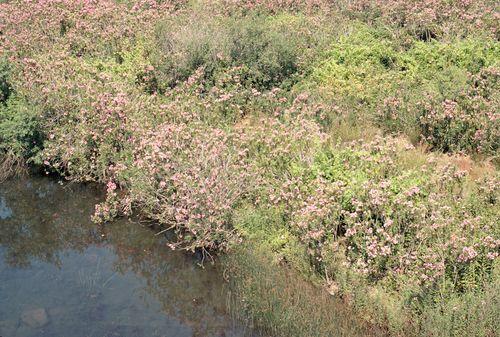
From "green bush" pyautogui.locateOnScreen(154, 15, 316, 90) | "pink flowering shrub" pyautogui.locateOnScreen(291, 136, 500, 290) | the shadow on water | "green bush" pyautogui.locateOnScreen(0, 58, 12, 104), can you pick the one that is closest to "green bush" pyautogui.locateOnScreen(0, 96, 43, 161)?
"green bush" pyautogui.locateOnScreen(0, 58, 12, 104)

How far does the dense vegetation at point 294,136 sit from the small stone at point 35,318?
2.31 meters

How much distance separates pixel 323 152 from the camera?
10617 mm

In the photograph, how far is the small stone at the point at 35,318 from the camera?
29.1 feet

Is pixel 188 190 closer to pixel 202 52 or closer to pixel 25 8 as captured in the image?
pixel 202 52

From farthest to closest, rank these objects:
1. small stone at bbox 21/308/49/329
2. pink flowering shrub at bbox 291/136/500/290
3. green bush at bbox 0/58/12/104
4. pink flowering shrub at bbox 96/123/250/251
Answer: green bush at bbox 0/58/12/104
pink flowering shrub at bbox 96/123/250/251
small stone at bbox 21/308/49/329
pink flowering shrub at bbox 291/136/500/290

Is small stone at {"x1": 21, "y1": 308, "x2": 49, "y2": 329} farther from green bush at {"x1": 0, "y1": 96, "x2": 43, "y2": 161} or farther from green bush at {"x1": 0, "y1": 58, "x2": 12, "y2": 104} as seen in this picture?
green bush at {"x1": 0, "y1": 58, "x2": 12, "y2": 104}

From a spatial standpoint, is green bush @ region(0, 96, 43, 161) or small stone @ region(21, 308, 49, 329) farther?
green bush @ region(0, 96, 43, 161)

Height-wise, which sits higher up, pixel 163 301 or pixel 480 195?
pixel 480 195

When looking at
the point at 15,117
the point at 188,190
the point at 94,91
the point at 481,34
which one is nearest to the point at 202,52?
the point at 94,91

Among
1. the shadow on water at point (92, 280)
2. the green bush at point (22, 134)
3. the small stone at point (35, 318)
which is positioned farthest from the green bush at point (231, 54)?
the small stone at point (35, 318)

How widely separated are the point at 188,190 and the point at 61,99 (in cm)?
461

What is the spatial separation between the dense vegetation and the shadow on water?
0.45 m

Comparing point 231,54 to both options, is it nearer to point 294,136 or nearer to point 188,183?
point 294,136

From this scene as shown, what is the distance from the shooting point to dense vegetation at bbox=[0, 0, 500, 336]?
28.4 ft
